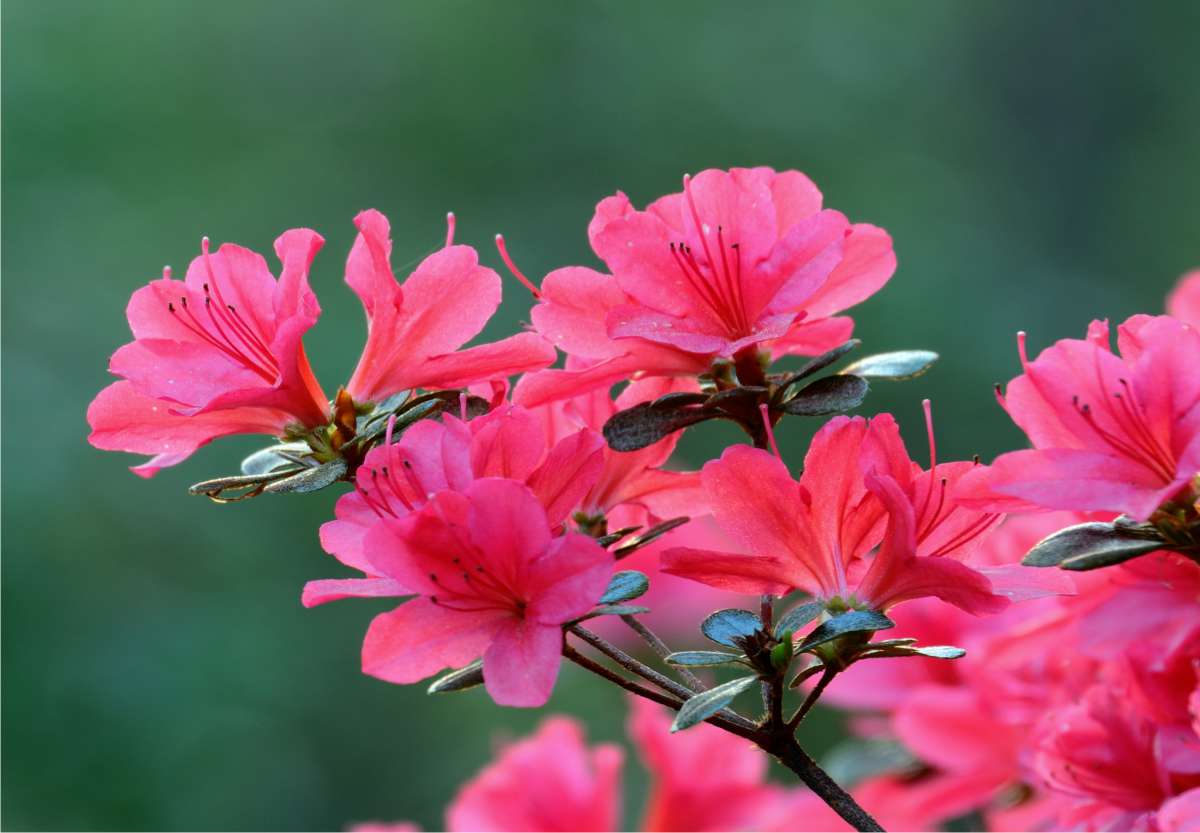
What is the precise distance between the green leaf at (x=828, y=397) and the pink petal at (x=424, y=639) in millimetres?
196

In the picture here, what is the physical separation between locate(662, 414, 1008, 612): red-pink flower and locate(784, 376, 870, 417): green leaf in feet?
0.13

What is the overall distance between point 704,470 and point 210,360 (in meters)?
0.27

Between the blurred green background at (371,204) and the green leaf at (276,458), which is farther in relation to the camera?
the blurred green background at (371,204)

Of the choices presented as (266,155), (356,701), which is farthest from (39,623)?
(266,155)

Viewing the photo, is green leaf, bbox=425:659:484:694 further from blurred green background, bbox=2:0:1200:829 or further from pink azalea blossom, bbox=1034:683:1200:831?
blurred green background, bbox=2:0:1200:829

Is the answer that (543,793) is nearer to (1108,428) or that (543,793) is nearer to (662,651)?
(662,651)

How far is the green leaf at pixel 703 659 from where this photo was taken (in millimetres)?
699

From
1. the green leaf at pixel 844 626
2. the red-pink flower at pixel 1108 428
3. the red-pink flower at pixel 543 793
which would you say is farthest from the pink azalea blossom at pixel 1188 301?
the red-pink flower at pixel 543 793

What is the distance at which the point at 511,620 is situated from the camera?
0.70m

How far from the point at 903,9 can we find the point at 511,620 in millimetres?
6257

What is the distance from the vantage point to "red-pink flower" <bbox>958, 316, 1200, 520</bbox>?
674mm

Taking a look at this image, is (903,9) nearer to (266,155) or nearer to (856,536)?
(266,155)

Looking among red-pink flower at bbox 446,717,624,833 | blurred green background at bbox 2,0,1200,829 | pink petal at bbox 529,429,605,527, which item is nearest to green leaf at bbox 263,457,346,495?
pink petal at bbox 529,429,605,527

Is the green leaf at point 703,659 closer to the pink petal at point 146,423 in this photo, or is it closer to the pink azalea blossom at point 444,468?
the pink azalea blossom at point 444,468
